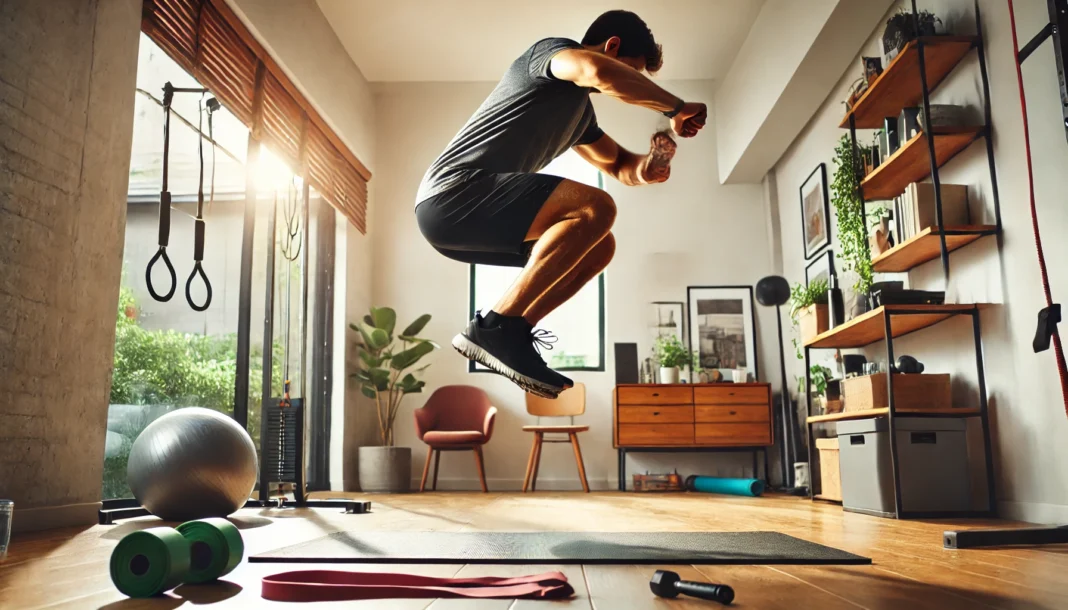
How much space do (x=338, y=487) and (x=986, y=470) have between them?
441 cm

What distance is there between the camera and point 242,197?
496 cm

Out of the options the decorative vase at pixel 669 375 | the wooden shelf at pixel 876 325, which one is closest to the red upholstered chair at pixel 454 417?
the decorative vase at pixel 669 375

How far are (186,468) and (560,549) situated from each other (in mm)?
1669

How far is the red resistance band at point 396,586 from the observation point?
1.30m

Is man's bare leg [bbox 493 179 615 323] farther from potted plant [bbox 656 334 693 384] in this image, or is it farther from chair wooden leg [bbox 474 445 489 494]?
potted plant [bbox 656 334 693 384]

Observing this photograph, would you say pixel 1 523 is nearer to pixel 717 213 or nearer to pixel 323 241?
pixel 323 241

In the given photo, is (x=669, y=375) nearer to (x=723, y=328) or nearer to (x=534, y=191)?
(x=723, y=328)

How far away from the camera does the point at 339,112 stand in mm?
6168

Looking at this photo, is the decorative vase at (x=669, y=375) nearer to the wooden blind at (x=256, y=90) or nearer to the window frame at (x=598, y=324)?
the window frame at (x=598, y=324)

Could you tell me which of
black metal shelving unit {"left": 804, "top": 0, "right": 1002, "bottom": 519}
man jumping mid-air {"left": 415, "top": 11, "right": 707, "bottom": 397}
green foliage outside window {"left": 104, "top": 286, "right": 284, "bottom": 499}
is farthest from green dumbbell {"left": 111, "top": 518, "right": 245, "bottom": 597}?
black metal shelving unit {"left": 804, "top": 0, "right": 1002, "bottom": 519}

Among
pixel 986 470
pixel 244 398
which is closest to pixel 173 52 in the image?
pixel 244 398

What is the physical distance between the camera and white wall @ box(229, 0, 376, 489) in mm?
5141

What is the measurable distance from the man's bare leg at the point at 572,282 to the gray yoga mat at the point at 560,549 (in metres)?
0.60

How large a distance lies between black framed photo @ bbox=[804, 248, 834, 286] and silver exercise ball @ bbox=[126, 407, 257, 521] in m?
3.82
